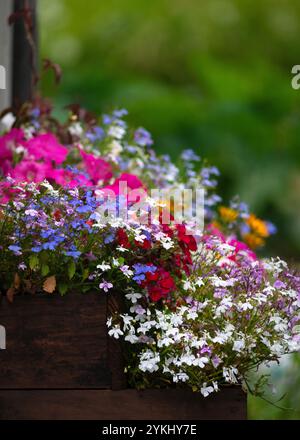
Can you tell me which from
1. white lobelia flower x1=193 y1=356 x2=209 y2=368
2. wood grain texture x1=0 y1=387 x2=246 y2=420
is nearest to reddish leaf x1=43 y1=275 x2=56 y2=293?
wood grain texture x1=0 y1=387 x2=246 y2=420

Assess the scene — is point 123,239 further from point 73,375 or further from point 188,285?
point 73,375

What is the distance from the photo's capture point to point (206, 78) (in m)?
6.05

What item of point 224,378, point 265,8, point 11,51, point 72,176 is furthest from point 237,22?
point 224,378

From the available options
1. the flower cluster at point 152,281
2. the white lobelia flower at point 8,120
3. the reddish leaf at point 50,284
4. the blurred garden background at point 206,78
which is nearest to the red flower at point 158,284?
the flower cluster at point 152,281

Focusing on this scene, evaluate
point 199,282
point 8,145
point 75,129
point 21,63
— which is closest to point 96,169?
point 8,145

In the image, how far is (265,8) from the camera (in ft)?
22.1

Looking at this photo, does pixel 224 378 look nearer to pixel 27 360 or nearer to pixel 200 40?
pixel 27 360

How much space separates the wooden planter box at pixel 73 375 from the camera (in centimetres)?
173

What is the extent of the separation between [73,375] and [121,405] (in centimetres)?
14

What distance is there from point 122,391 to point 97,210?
1.44 ft

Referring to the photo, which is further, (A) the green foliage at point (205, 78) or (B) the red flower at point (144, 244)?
(A) the green foliage at point (205, 78)

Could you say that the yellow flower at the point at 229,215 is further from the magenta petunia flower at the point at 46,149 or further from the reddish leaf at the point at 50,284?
the reddish leaf at the point at 50,284

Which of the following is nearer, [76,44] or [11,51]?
[11,51]

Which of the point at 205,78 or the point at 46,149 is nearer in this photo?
the point at 46,149
